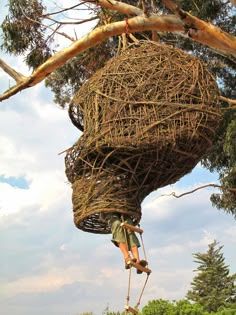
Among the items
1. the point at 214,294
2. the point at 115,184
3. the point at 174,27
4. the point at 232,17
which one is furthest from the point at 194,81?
the point at 214,294

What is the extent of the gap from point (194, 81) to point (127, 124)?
0.51m

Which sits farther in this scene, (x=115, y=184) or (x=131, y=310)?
(x=115, y=184)

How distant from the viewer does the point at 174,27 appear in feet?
17.0

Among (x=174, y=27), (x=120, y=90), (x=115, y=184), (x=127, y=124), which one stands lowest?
(x=115, y=184)

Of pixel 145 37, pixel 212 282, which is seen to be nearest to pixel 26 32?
pixel 145 37

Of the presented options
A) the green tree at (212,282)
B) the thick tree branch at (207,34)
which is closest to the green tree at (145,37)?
the thick tree branch at (207,34)

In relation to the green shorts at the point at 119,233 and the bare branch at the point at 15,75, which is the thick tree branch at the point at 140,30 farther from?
the green shorts at the point at 119,233

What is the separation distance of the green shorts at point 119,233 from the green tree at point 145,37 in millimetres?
1350

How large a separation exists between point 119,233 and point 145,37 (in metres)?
2.75

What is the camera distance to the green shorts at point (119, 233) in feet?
10.7

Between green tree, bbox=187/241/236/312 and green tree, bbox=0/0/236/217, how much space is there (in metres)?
9.08

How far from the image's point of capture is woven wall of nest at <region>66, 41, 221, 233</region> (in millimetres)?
3309

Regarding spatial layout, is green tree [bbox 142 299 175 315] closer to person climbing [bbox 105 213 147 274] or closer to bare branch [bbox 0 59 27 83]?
bare branch [bbox 0 59 27 83]

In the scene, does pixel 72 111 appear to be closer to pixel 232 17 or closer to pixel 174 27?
pixel 174 27
